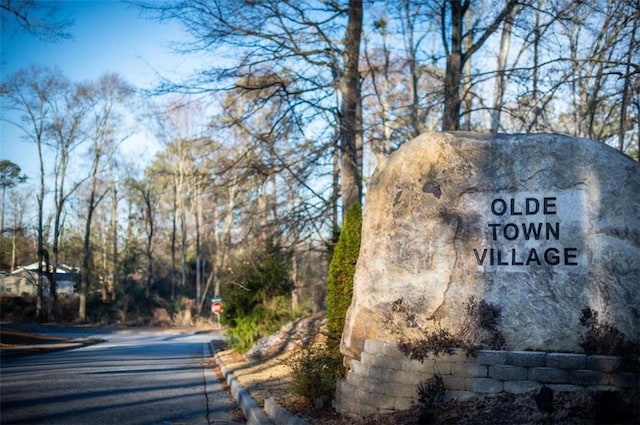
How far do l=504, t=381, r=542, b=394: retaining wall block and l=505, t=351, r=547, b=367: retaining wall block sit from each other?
20 centimetres

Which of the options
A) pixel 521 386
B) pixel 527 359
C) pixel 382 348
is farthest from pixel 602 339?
pixel 382 348

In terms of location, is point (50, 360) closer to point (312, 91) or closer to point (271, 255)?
point (271, 255)

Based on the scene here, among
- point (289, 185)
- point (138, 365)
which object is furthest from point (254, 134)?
point (138, 365)

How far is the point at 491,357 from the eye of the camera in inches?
266

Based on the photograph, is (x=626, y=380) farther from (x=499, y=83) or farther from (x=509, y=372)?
(x=499, y=83)

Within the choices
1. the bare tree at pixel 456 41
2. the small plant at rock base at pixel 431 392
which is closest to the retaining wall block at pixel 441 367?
the small plant at rock base at pixel 431 392

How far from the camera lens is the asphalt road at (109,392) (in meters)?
8.51

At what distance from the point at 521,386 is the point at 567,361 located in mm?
554

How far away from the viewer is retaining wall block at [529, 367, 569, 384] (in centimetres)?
650

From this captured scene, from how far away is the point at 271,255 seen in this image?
55.0ft

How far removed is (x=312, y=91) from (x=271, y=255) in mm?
4499

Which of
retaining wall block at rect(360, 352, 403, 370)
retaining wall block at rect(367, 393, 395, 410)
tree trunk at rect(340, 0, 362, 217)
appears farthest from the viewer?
tree trunk at rect(340, 0, 362, 217)

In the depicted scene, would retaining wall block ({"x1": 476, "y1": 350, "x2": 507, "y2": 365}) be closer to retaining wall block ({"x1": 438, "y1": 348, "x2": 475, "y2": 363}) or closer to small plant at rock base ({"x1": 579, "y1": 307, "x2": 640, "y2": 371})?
retaining wall block ({"x1": 438, "y1": 348, "x2": 475, "y2": 363})

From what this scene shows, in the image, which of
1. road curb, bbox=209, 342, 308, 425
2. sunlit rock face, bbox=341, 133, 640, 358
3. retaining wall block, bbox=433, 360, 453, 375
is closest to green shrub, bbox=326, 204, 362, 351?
sunlit rock face, bbox=341, 133, 640, 358
